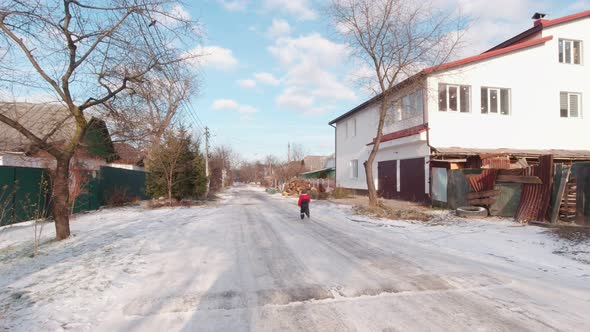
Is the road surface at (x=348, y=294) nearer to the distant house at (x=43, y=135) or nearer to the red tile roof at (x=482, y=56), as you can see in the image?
the distant house at (x=43, y=135)

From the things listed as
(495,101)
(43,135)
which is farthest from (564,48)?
(43,135)

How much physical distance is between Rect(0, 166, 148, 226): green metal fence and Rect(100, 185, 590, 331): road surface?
172 inches

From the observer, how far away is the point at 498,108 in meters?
18.0

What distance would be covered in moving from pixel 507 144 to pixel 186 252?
17.1 metres

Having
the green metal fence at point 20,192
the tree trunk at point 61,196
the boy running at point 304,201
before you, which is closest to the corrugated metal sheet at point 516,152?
the boy running at point 304,201

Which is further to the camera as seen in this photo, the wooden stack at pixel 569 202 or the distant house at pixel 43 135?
the wooden stack at pixel 569 202

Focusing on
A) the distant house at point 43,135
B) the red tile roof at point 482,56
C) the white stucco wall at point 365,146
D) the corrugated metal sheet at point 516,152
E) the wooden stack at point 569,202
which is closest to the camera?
the distant house at point 43,135

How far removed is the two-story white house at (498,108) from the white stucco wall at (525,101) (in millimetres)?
49

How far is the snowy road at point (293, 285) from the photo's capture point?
148 inches

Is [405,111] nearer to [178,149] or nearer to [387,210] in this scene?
[387,210]

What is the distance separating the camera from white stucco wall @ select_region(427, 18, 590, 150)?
56.6ft

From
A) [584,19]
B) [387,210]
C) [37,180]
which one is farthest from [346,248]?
[584,19]

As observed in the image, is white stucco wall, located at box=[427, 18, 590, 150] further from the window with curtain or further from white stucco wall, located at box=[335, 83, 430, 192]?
white stucco wall, located at box=[335, 83, 430, 192]

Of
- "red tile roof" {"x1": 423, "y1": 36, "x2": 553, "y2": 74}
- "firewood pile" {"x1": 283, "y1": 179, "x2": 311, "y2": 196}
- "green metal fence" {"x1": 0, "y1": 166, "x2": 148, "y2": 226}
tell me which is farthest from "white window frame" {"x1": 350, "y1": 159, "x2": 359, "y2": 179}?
"green metal fence" {"x1": 0, "y1": 166, "x2": 148, "y2": 226}
